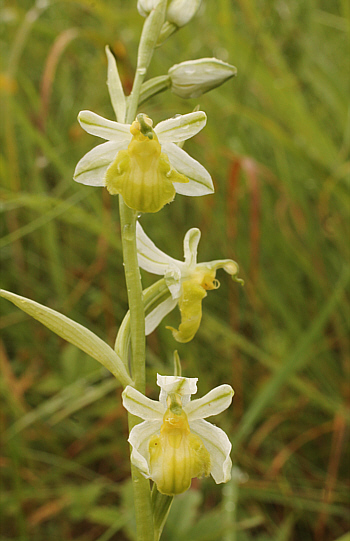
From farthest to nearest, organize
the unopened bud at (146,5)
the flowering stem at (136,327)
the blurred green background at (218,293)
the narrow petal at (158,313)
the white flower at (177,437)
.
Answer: the blurred green background at (218,293)
the unopened bud at (146,5)
the narrow petal at (158,313)
the flowering stem at (136,327)
the white flower at (177,437)

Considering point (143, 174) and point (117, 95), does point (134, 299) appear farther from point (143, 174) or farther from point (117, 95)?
point (117, 95)

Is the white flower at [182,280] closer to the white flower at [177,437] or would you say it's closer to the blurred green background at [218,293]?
the white flower at [177,437]

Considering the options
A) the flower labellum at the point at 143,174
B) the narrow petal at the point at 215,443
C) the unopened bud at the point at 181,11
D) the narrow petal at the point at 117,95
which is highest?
the unopened bud at the point at 181,11

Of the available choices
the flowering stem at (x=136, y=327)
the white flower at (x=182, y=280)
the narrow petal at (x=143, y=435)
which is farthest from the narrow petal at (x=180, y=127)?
the narrow petal at (x=143, y=435)

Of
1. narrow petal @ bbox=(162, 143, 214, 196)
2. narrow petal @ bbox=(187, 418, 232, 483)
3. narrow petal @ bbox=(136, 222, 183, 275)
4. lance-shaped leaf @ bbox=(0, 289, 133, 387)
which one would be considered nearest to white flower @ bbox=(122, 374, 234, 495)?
narrow petal @ bbox=(187, 418, 232, 483)

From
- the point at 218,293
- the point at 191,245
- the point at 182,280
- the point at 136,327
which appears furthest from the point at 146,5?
the point at 218,293

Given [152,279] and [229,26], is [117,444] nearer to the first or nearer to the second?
[152,279]
